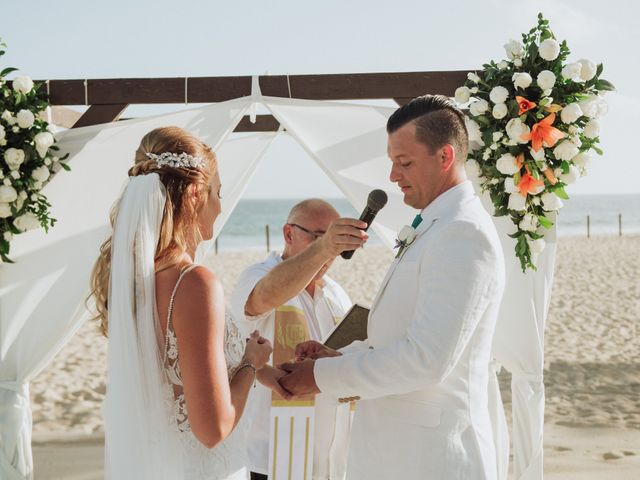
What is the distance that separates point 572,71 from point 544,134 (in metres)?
0.38

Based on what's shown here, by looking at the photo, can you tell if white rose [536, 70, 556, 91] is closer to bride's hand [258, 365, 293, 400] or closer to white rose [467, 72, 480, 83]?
white rose [467, 72, 480, 83]

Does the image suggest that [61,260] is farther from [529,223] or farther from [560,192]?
[560,192]

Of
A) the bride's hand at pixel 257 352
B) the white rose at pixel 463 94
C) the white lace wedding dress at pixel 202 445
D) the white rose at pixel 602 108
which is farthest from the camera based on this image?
the white rose at pixel 463 94

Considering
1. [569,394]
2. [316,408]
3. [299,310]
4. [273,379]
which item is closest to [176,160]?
[273,379]

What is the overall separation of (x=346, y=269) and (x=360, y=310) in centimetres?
1684

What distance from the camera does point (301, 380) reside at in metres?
2.89

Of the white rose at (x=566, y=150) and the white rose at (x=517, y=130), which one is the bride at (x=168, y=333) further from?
the white rose at (x=566, y=150)

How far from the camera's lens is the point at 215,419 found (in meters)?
2.38

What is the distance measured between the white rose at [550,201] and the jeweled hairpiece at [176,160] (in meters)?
2.33

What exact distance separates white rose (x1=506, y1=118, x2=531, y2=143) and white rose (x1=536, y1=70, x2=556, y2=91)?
227mm

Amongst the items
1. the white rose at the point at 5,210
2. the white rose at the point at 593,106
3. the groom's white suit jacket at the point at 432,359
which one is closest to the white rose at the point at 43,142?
the white rose at the point at 5,210

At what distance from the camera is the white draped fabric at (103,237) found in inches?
181

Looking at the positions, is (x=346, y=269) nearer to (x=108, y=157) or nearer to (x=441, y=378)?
(x=108, y=157)

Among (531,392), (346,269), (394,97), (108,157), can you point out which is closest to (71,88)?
(108,157)
